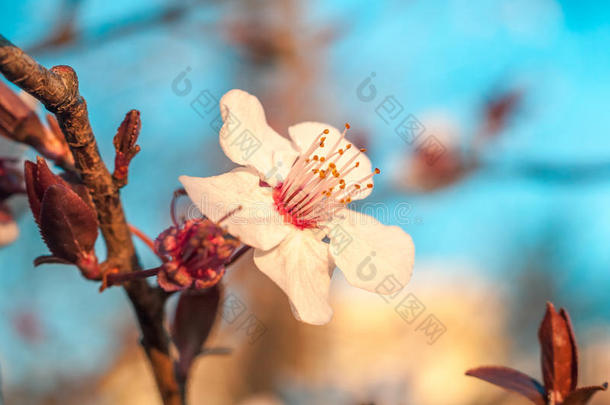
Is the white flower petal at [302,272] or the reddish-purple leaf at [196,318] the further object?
the reddish-purple leaf at [196,318]

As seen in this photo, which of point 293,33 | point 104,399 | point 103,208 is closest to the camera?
point 103,208

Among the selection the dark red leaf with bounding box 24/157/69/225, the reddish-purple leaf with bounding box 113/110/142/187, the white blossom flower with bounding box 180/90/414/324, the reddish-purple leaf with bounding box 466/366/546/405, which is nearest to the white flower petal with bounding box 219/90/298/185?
the white blossom flower with bounding box 180/90/414/324

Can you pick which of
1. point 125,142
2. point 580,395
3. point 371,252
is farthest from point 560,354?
point 125,142

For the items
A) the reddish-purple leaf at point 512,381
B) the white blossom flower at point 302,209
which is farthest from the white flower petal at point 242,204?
the reddish-purple leaf at point 512,381

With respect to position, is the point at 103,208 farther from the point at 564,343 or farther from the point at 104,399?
the point at 104,399

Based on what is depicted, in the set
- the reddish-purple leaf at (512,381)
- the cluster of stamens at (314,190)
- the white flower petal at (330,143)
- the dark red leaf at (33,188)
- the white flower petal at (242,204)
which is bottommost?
the reddish-purple leaf at (512,381)

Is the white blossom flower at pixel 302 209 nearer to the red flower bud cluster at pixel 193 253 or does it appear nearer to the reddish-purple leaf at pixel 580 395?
the red flower bud cluster at pixel 193 253

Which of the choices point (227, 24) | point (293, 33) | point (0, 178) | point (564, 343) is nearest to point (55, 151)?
point (0, 178)

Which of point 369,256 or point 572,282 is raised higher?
point 572,282
